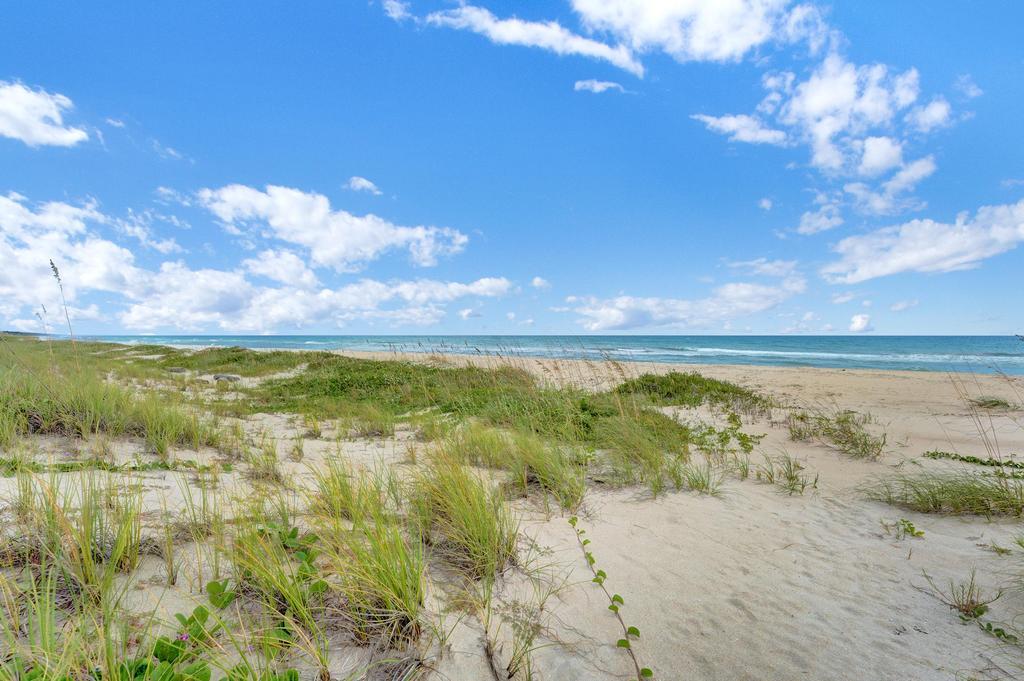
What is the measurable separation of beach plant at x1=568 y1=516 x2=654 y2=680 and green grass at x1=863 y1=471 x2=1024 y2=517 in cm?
417

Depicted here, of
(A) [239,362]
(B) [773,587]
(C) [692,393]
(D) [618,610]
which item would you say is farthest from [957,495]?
(A) [239,362]

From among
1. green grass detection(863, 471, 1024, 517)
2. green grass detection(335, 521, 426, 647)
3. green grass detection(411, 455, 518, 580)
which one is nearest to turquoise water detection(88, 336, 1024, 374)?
green grass detection(863, 471, 1024, 517)

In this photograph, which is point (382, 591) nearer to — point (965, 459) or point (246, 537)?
point (246, 537)

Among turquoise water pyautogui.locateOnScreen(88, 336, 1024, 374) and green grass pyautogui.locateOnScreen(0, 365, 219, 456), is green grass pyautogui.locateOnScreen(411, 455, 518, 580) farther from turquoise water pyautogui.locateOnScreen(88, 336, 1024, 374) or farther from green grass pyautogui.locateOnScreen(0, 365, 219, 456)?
turquoise water pyautogui.locateOnScreen(88, 336, 1024, 374)

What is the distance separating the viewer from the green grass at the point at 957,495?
4633 millimetres

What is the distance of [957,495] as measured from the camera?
480 cm

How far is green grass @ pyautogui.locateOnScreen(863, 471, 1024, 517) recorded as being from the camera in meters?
4.63

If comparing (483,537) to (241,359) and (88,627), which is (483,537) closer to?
(88,627)

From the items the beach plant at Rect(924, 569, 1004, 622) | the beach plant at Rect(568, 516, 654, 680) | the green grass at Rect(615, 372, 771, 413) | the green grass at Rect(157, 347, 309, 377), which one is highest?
the green grass at Rect(157, 347, 309, 377)

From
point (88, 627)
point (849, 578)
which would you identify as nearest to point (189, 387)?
point (88, 627)

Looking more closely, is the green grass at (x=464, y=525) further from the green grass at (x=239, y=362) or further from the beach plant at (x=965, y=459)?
the green grass at (x=239, y=362)

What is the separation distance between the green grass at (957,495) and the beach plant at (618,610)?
4.17m

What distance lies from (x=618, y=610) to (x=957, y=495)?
4705mm

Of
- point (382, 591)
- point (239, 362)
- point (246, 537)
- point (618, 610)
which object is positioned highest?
point (239, 362)
